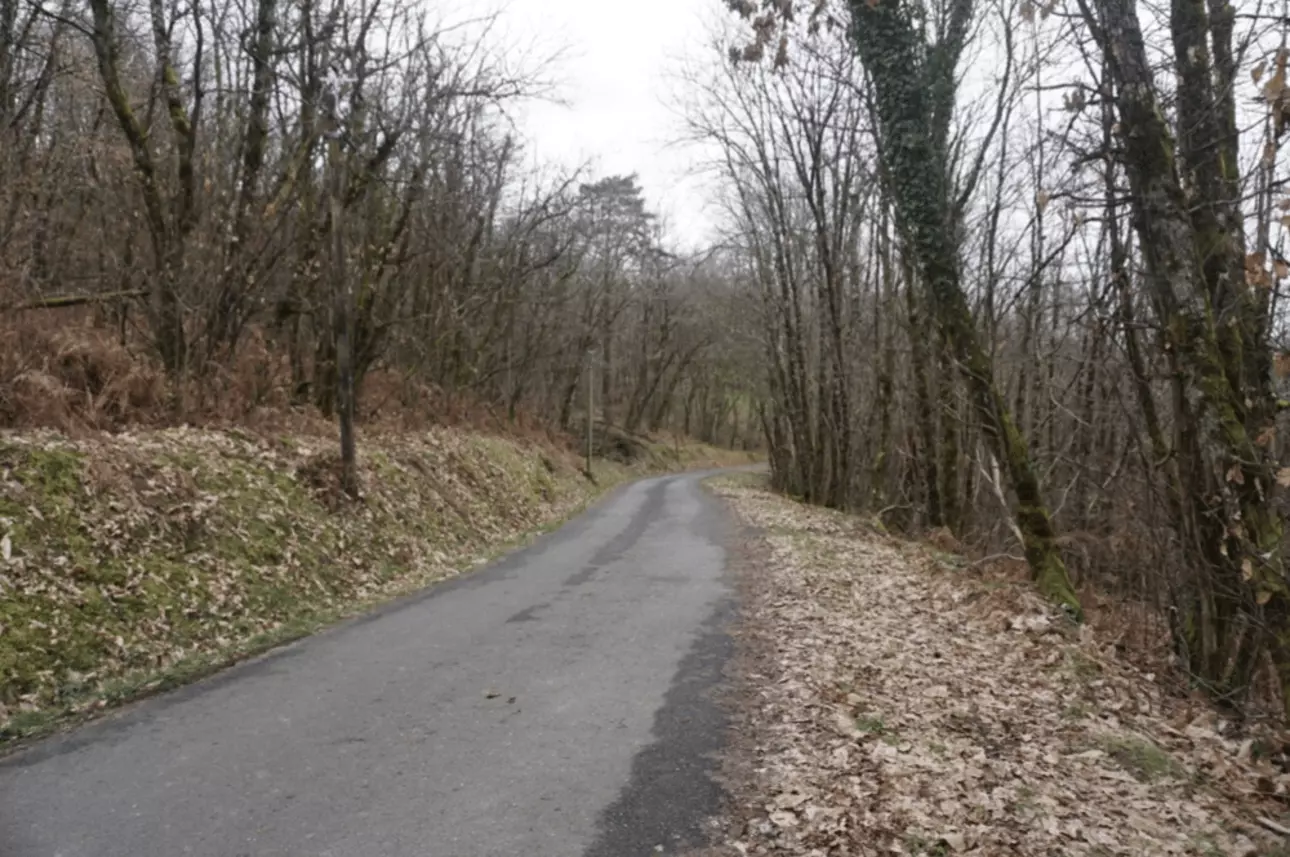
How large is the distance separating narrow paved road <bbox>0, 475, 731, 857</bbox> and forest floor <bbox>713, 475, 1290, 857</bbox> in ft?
1.67

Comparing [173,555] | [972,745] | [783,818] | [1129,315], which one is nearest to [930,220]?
[1129,315]

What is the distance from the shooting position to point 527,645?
27.3ft

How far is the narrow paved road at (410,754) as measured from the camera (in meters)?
4.49

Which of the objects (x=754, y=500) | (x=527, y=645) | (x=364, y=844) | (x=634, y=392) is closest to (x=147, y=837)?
(x=364, y=844)

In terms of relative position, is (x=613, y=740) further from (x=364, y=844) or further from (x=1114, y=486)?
(x=1114, y=486)

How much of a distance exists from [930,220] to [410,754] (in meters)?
8.22

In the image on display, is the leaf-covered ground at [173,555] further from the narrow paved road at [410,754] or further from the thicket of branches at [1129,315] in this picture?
the thicket of branches at [1129,315]

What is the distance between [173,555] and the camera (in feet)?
28.6

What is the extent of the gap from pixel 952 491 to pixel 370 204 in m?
14.9

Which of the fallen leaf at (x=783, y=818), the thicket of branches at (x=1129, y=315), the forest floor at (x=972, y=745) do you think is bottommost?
the fallen leaf at (x=783, y=818)

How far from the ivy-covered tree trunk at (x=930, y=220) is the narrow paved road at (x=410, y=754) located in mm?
4116

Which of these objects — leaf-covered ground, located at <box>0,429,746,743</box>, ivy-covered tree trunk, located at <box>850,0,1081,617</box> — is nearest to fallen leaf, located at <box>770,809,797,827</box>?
leaf-covered ground, located at <box>0,429,746,743</box>

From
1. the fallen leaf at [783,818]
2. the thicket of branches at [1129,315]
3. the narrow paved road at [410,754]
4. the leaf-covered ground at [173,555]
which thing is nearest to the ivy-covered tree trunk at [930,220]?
the thicket of branches at [1129,315]

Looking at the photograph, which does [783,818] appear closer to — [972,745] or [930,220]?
[972,745]
